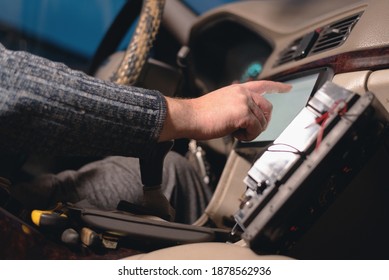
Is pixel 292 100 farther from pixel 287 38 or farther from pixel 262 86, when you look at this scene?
pixel 287 38

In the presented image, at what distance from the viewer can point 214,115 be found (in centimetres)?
66

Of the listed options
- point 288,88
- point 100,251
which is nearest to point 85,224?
point 100,251

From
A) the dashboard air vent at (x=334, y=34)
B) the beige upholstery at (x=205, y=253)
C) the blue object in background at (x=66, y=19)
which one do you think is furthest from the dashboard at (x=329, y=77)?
the blue object in background at (x=66, y=19)

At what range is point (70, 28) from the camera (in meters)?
2.35

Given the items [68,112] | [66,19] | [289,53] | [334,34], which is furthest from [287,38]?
[66,19]

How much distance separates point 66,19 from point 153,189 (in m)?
1.81

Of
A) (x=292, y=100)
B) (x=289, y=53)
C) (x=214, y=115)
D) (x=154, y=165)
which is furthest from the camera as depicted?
(x=289, y=53)

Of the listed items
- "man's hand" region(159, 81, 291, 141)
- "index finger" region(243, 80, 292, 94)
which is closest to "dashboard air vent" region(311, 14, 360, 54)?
"index finger" region(243, 80, 292, 94)

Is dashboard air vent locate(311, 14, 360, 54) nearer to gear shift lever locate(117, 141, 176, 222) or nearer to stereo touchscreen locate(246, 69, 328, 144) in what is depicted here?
stereo touchscreen locate(246, 69, 328, 144)

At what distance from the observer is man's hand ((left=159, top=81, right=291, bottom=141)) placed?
0.64m

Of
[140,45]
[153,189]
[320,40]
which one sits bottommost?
[153,189]

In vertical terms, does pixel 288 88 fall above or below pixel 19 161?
above
